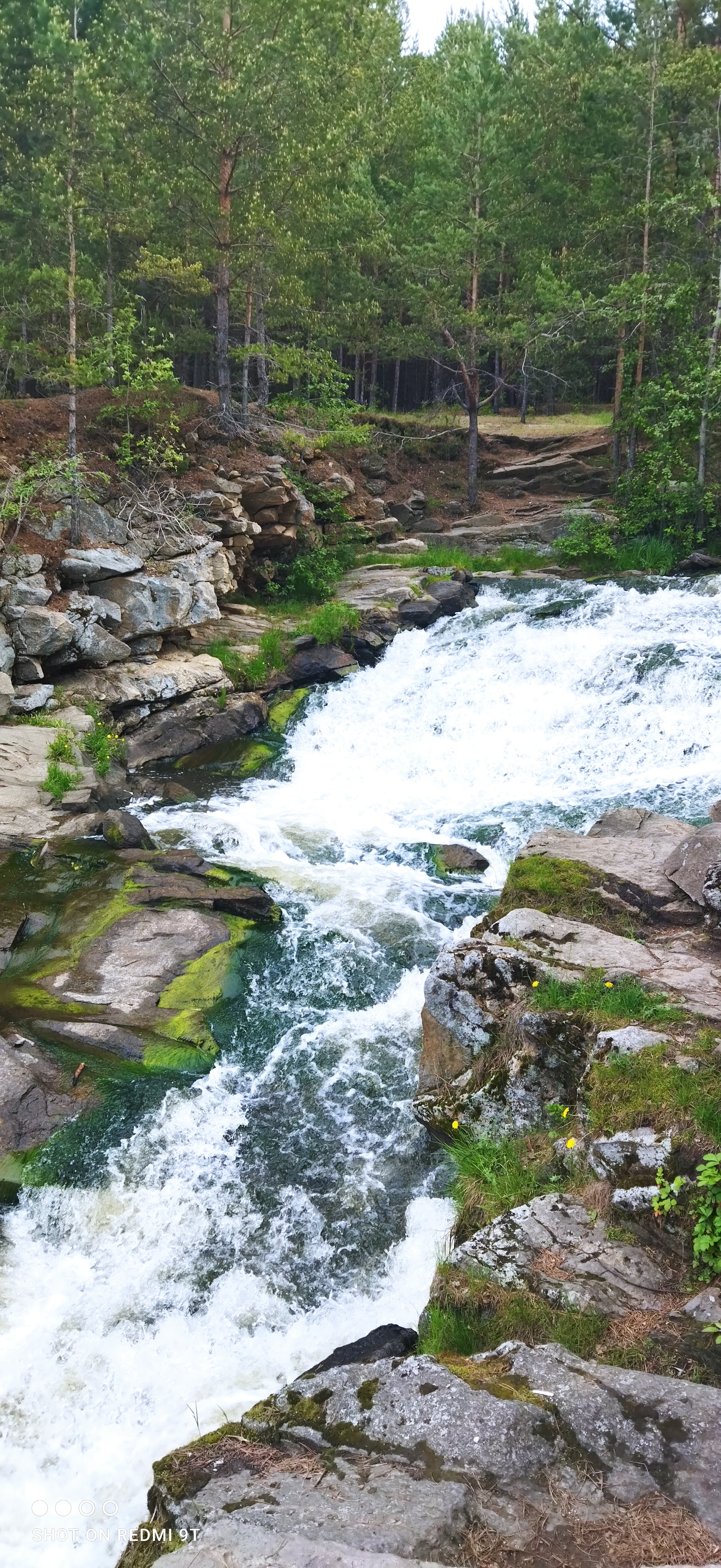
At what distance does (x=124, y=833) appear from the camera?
40.8ft


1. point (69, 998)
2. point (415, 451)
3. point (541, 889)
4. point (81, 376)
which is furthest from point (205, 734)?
point (415, 451)

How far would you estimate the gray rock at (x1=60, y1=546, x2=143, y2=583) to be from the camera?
16.8 metres

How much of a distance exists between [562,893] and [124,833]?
657cm

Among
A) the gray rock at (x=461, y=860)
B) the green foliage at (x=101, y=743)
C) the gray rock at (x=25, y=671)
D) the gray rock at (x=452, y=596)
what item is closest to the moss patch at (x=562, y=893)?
the gray rock at (x=461, y=860)

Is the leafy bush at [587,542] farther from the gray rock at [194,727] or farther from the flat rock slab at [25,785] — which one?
the flat rock slab at [25,785]

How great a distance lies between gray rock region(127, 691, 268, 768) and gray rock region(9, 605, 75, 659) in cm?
210

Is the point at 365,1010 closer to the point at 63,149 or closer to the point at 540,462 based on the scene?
the point at 63,149

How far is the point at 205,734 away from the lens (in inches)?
661

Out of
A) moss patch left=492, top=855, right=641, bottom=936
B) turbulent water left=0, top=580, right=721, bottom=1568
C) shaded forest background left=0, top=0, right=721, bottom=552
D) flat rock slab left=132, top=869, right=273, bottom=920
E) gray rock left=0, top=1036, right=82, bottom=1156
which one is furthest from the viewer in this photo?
shaded forest background left=0, top=0, right=721, bottom=552

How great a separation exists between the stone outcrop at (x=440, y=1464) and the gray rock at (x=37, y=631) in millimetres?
13315

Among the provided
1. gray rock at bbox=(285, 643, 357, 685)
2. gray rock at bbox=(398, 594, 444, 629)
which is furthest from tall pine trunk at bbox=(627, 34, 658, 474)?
gray rock at bbox=(285, 643, 357, 685)

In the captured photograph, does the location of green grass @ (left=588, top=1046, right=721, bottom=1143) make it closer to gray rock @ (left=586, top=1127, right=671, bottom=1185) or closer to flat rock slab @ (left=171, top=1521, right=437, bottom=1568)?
Answer: gray rock @ (left=586, top=1127, right=671, bottom=1185)

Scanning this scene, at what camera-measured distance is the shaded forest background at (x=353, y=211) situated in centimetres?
1909

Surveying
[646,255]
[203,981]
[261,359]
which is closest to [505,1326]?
[203,981]
